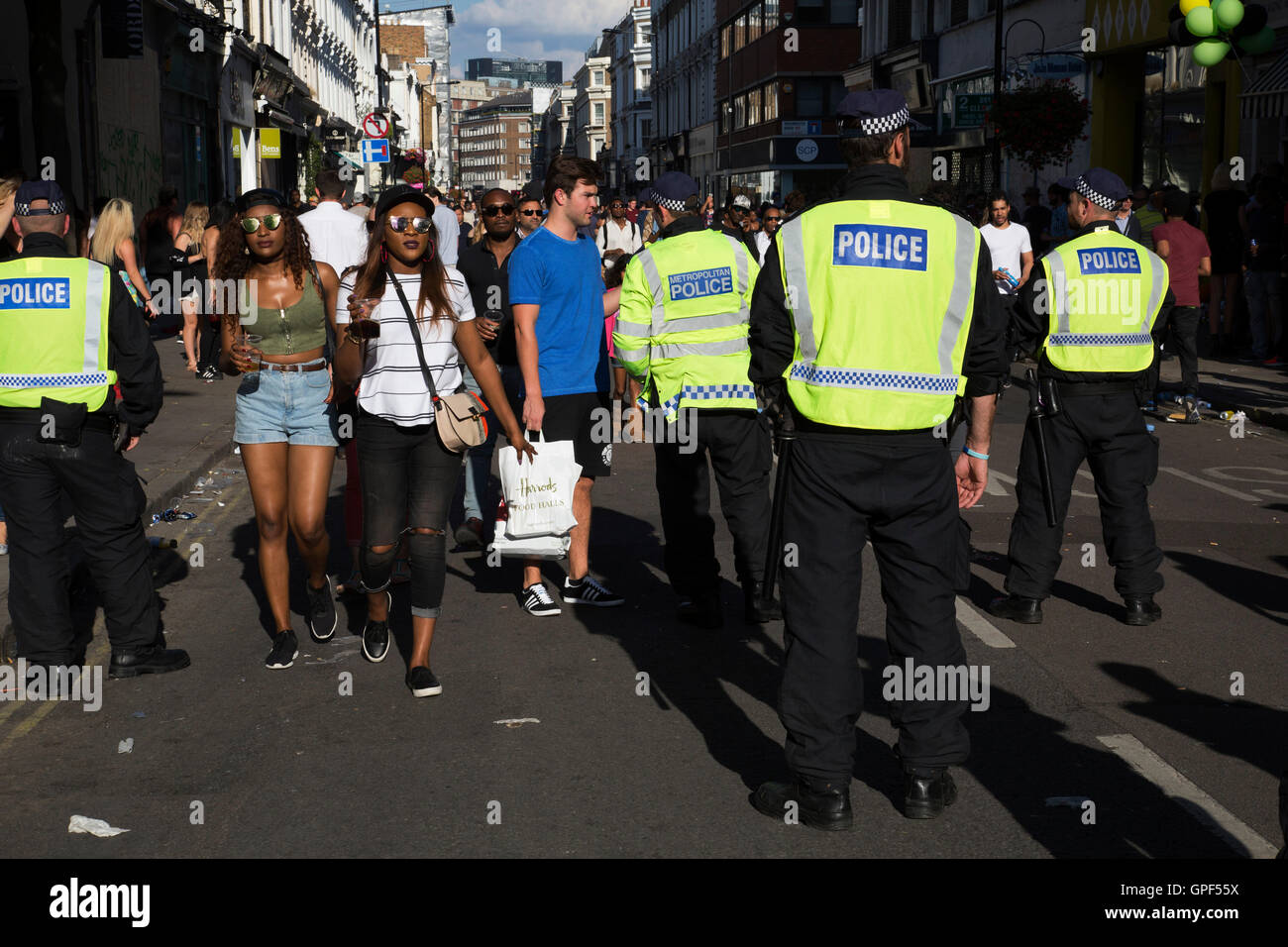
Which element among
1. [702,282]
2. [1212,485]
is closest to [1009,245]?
[1212,485]

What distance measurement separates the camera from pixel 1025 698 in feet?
18.9

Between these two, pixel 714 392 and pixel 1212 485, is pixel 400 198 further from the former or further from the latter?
pixel 1212 485

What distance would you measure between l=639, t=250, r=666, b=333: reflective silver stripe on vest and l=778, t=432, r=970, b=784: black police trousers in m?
2.20

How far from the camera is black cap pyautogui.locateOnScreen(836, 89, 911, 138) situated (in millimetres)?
4465

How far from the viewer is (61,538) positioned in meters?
6.05

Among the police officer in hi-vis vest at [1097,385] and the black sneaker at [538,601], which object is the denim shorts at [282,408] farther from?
Result: the police officer in hi-vis vest at [1097,385]

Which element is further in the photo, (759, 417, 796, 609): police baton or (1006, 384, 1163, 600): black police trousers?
(1006, 384, 1163, 600): black police trousers

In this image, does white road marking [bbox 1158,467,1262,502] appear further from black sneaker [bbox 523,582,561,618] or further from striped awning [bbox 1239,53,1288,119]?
striped awning [bbox 1239,53,1288,119]

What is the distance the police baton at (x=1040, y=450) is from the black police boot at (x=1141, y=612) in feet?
1.73

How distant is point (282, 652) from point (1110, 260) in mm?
4169

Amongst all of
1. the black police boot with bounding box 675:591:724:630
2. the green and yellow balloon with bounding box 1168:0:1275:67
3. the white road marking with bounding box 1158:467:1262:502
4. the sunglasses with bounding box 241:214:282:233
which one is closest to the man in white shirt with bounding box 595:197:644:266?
the green and yellow balloon with bounding box 1168:0:1275:67

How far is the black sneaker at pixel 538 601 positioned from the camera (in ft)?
23.4
